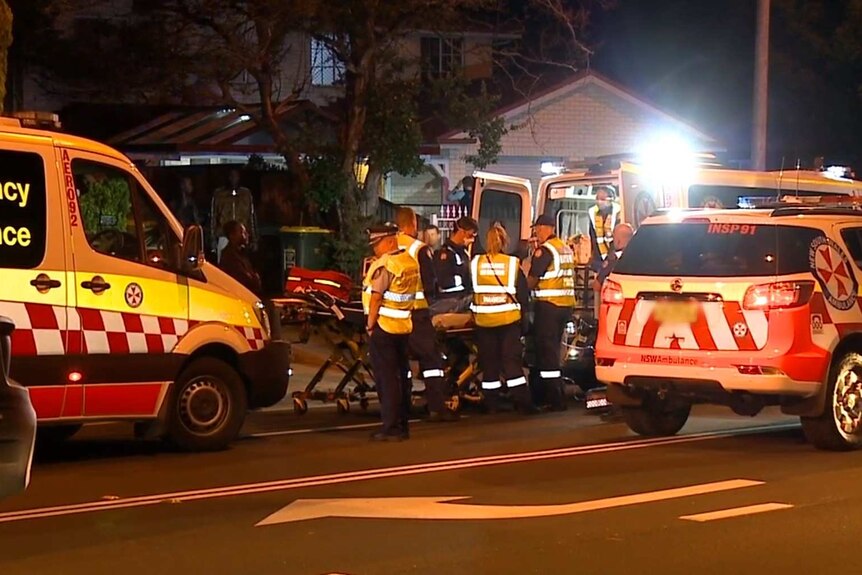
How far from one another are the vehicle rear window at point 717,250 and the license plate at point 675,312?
0.25m

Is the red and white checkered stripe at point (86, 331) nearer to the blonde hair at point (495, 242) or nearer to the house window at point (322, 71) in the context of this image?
the blonde hair at point (495, 242)

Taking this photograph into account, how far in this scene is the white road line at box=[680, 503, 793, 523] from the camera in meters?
8.04

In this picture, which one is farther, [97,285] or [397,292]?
[397,292]

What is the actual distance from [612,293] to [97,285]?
3.88 m

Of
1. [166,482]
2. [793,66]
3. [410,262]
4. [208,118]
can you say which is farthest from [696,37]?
[166,482]

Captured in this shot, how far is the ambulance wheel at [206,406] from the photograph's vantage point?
34.7 feet

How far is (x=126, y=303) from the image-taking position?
10070 mm

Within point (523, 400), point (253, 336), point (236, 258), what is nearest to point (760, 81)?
point (523, 400)

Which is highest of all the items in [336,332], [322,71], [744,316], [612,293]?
[322,71]

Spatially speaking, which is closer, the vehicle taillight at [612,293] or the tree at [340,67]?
the vehicle taillight at [612,293]

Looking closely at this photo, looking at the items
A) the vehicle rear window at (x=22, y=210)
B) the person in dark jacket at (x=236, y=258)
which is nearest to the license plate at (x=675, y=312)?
the person in dark jacket at (x=236, y=258)

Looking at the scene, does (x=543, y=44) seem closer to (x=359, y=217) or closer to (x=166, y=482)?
(x=359, y=217)

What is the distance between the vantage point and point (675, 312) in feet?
35.0

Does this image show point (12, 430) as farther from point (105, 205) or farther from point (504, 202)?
point (504, 202)
